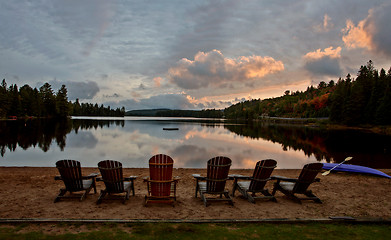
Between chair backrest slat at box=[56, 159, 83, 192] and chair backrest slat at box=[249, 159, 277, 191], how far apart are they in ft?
18.5

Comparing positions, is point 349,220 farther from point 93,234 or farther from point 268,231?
point 93,234

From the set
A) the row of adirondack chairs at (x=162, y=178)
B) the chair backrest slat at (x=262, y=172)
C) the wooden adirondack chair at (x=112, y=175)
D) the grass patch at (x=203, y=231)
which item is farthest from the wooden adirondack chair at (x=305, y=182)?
the wooden adirondack chair at (x=112, y=175)

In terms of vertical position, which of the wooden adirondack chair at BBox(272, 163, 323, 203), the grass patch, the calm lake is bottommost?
the calm lake

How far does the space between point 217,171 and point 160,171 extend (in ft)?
5.72

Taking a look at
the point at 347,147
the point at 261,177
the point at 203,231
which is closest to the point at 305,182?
the point at 261,177

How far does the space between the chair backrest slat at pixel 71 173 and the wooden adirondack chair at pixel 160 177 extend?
227cm

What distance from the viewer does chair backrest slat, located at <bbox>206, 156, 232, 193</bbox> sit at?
6.83 metres

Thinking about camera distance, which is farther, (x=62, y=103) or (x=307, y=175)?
(x=62, y=103)

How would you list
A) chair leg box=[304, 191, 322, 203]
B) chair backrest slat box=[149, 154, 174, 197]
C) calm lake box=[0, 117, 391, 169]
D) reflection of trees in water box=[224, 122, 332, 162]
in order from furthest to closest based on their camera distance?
reflection of trees in water box=[224, 122, 332, 162] < calm lake box=[0, 117, 391, 169] < chair leg box=[304, 191, 322, 203] < chair backrest slat box=[149, 154, 174, 197]

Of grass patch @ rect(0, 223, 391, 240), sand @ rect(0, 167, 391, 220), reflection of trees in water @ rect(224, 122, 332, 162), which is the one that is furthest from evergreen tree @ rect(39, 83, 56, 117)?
grass patch @ rect(0, 223, 391, 240)

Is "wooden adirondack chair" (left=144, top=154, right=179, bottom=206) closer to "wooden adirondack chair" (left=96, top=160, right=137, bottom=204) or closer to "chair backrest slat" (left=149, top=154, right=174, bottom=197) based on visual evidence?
"chair backrest slat" (left=149, top=154, right=174, bottom=197)

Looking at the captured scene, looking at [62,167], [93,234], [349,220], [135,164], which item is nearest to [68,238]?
[93,234]

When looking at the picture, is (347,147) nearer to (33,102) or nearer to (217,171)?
(217,171)

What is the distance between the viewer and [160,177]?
21.8 feet
